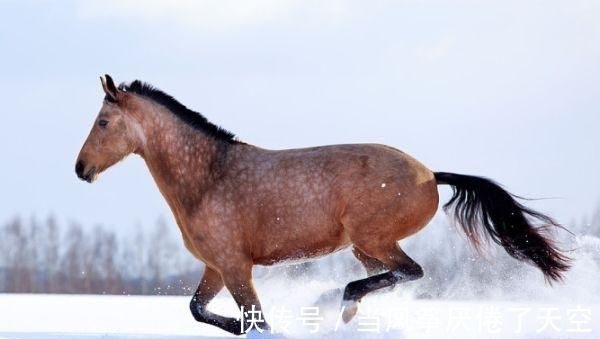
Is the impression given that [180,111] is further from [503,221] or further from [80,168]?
[503,221]

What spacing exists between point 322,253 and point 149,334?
5.52ft

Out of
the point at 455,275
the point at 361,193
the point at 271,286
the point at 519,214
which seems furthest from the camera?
the point at 455,275

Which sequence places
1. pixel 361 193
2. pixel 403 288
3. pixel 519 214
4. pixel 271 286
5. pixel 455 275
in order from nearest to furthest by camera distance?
pixel 361 193, pixel 519 214, pixel 403 288, pixel 271 286, pixel 455 275

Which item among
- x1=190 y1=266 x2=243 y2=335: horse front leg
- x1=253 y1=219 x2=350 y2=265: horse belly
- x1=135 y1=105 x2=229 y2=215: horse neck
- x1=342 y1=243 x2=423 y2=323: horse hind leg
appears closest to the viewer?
x1=342 y1=243 x2=423 y2=323: horse hind leg

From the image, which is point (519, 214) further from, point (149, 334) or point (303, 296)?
point (149, 334)

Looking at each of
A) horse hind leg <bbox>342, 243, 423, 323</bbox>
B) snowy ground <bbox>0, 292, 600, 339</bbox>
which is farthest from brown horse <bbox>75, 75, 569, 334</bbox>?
snowy ground <bbox>0, 292, 600, 339</bbox>

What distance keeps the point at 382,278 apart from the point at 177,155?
197 cm

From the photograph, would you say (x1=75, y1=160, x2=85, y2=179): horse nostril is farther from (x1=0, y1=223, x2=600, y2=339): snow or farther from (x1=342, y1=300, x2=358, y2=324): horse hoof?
(x1=342, y1=300, x2=358, y2=324): horse hoof

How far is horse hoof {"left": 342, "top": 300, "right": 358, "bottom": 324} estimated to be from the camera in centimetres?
875

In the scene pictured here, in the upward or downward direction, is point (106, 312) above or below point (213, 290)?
below

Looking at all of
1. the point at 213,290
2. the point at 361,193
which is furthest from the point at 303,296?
the point at 361,193

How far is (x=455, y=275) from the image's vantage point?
42.0 feet

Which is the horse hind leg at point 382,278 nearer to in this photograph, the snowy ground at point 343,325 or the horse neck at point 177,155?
the snowy ground at point 343,325

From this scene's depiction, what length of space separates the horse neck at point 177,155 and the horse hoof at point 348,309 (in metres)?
1.48
